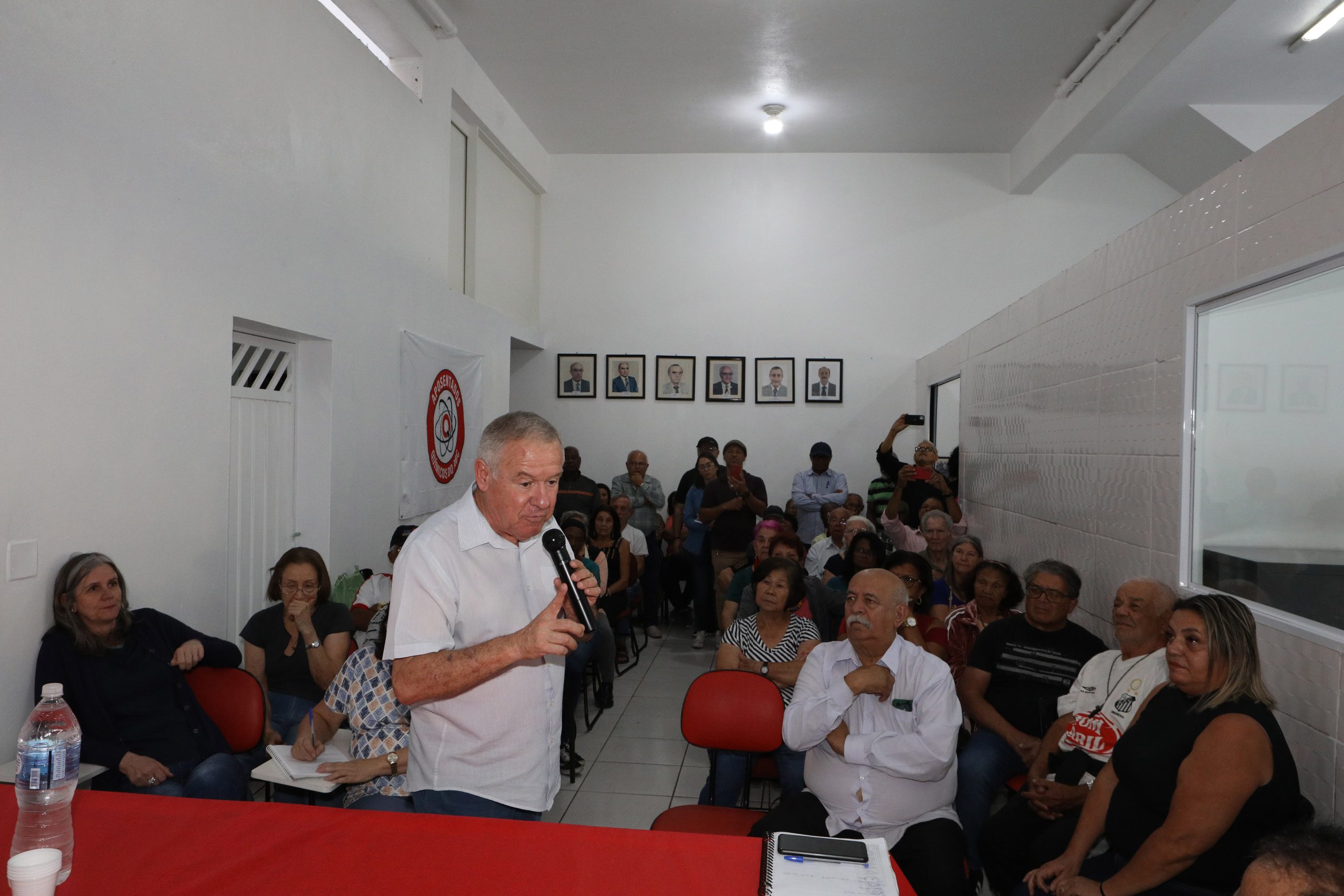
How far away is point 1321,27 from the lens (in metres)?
5.84

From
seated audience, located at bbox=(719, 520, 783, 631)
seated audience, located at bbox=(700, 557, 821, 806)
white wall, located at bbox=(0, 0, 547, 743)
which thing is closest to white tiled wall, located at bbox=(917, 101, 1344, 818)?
seated audience, located at bbox=(700, 557, 821, 806)

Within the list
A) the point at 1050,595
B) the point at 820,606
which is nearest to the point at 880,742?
the point at 1050,595

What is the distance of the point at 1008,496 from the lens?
18.3 ft

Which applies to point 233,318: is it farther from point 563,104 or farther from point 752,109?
point 752,109

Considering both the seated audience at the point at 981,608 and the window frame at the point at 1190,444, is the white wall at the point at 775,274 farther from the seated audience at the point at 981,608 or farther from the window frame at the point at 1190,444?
the window frame at the point at 1190,444

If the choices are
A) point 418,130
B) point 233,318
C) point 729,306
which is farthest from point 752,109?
point 233,318

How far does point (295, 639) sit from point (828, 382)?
21.9 feet

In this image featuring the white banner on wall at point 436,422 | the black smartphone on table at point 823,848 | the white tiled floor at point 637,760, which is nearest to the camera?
the black smartphone on table at point 823,848

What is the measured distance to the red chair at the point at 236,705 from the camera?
3107mm

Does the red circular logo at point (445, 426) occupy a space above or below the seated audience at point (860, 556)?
above

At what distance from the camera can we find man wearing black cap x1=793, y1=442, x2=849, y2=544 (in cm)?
830

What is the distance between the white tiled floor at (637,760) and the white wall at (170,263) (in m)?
1.87

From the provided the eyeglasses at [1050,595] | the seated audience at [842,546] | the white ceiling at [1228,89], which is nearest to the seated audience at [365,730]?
the eyeglasses at [1050,595]

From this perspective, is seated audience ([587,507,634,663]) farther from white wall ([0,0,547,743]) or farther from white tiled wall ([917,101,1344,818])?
white tiled wall ([917,101,1344,818])
